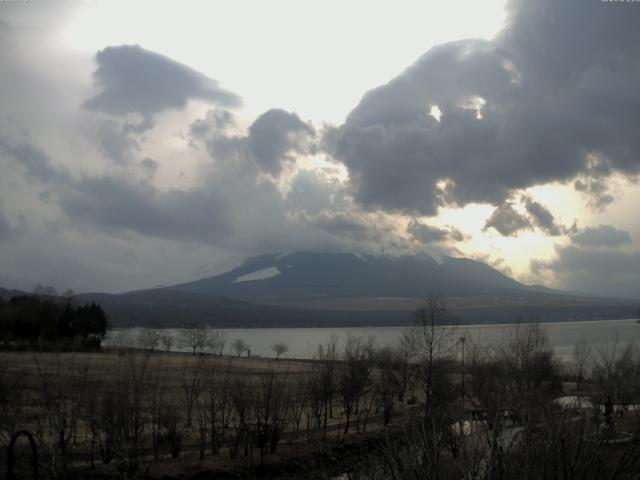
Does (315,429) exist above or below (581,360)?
below

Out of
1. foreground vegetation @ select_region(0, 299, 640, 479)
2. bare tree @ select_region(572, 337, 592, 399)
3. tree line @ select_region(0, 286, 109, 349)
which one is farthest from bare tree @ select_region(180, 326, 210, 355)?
foreground vegetation @ select_region(0, 299, 640, 479)

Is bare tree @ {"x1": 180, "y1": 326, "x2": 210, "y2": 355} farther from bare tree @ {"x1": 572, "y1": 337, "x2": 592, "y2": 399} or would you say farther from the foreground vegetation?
the foreground vegetation

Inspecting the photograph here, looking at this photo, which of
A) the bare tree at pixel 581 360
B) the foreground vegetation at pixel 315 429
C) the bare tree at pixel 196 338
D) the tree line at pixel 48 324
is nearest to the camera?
the foreground vegetation at pixel 315 429

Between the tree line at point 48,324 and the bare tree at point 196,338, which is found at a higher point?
the tree line at point 48,324

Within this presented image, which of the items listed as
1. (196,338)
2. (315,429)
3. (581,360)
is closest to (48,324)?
(196,338)

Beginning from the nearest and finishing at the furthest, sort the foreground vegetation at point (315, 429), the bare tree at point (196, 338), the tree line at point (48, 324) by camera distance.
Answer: the foreground vegetation at point (315, 429) < the tree line at point (48, 324) < the bare tree at point (196, 338)

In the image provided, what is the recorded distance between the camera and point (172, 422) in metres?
29.7

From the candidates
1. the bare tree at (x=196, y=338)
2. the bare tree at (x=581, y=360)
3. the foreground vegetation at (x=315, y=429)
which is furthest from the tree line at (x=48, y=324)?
the bare tree at (x=581, y=360)

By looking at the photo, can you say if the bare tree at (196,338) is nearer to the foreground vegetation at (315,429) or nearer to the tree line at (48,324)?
the tree line at (48,324)

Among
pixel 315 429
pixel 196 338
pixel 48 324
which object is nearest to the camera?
pixel 315 429

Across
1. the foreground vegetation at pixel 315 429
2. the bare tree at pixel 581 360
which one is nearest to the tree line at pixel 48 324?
the foreground vegetation at pixel 315 429

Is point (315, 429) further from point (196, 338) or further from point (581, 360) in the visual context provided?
point (196, 338)

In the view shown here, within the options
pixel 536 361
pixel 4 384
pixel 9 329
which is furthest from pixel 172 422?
pixel 9 329

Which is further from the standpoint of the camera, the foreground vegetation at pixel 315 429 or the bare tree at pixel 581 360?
the bare tree at pixel 581 360
